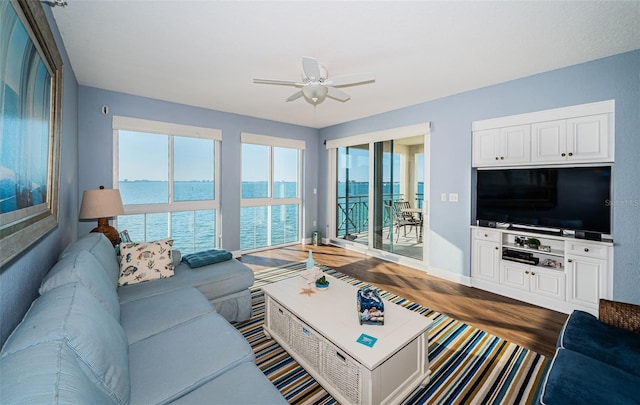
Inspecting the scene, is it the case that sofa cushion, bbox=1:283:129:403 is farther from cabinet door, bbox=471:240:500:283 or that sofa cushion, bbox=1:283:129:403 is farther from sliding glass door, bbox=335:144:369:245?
sliding glass door, bbox=335:144:369:245

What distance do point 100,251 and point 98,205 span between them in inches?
42.4

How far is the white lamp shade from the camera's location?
2785 mm

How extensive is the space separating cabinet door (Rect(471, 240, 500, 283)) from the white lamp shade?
14.2 feet

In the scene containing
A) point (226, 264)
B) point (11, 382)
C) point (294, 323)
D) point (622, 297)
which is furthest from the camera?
point (226, 264)

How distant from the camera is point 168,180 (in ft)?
13.8

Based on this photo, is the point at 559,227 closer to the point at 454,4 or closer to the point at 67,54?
the point at 454,4

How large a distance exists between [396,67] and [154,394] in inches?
128

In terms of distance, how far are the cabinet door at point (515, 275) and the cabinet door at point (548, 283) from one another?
6 cm

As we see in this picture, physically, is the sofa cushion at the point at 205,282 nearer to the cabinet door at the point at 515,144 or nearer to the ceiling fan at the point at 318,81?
the ceiling fan at the point at 318,81

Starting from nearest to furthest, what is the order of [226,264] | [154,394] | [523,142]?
[154,394]
[226,264]
[523,142]

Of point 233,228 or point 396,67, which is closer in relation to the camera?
point 396,67

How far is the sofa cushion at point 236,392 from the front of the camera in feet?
3.75

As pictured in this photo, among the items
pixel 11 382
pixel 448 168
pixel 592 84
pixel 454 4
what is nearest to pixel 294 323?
pixel 11 382

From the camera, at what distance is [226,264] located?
2789 millimetres
